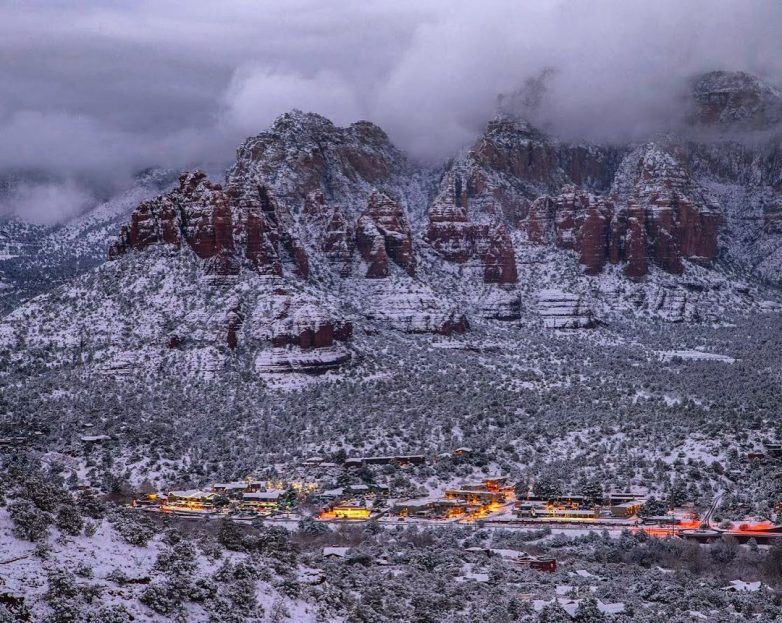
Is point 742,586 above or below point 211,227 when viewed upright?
below

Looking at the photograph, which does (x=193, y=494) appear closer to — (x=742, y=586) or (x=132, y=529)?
(x=742, y=586)

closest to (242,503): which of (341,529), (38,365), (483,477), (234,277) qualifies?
(341,529)

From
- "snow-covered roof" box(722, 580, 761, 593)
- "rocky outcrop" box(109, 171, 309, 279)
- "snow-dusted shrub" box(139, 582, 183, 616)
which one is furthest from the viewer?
"rocky outcrop" box(109, 171, 309, 279)

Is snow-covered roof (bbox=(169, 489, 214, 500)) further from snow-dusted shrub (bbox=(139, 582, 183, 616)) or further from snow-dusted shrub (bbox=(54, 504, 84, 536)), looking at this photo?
snow-dusted shrub (bbox=(139, 582, 183, 616))

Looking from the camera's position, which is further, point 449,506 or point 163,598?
point 449,506

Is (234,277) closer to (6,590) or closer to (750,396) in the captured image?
(750,396)

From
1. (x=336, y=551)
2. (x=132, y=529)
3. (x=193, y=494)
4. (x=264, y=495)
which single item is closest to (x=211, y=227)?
(x=193, y=494)

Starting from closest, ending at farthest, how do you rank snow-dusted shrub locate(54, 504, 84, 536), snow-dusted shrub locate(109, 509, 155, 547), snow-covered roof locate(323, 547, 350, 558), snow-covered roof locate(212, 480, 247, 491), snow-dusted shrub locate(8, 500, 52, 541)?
snow-dusted shrub locate(8, 500, 52, 541)
snow-dusted shrub locate(54, 504, 84, 536)
snow-dusted shrub locate(109, 509, 155, 547)
snow-covered roof locate(323, 547, 350, 558)
snow-covered roof locate(212, 480, 247, 491)

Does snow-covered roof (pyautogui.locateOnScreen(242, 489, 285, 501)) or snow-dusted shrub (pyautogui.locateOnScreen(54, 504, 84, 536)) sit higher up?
snow-dusted shrub (pyautogui.locateOnScreen(54, 504, 84, 536))

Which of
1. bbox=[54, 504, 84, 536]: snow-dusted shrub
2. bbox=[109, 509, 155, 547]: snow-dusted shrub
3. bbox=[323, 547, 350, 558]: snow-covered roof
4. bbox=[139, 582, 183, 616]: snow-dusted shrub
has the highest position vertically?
bbox=[54, 504, 84, 536]: snow-dusted shrub

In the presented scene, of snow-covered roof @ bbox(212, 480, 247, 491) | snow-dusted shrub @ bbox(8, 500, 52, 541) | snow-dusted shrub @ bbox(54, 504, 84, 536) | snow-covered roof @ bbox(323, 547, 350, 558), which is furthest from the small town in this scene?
snow-dusted shrub @ bbox(8, 500, 52, 541)

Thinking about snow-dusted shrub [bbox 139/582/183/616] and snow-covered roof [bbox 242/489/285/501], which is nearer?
Result: snow-dusted shrub [bbox 139/582/183/616]

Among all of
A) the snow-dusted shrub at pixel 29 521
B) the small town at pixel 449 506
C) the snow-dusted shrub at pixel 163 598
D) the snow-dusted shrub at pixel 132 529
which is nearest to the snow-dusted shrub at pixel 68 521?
the snow-dusted shrub at pixel 29 521
